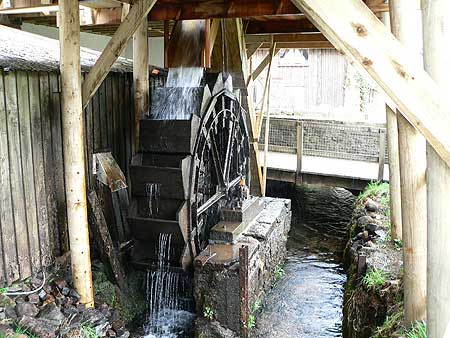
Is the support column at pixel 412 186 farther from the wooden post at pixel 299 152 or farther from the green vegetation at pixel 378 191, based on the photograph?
the wooden post at pixel 299 152

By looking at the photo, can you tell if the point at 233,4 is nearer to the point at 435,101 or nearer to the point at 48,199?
the point at 48,199

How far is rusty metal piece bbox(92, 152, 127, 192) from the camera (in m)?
4.74

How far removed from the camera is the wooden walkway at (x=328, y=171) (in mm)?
8422

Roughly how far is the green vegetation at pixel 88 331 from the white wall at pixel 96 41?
6370 mm

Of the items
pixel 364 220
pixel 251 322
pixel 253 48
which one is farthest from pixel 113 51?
pixel 253 48

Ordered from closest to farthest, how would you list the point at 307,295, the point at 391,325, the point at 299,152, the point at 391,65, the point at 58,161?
the point at 391,65, the point at 391,325, the point at 58,161, the point at 307,295, the point at 299,152

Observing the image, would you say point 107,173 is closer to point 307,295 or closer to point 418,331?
point 307,295

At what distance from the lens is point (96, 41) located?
379 inches

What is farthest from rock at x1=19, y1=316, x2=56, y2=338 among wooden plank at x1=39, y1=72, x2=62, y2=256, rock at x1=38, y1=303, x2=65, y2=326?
wooden plank at x1=39, y1=72, x2=62, y2=256

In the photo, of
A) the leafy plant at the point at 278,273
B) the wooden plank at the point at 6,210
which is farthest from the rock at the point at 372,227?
the wooden plank at the point at 6,210

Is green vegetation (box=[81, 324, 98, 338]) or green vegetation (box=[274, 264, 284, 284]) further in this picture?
green vegetation (box=[274, 264, 284, 284])

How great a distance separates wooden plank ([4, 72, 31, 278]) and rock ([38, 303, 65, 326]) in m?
0.46

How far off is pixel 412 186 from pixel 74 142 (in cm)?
273

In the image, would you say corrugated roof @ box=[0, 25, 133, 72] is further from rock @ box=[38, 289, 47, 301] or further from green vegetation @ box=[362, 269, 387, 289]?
green vegetation @ box=[362, 269, 387, 289]
